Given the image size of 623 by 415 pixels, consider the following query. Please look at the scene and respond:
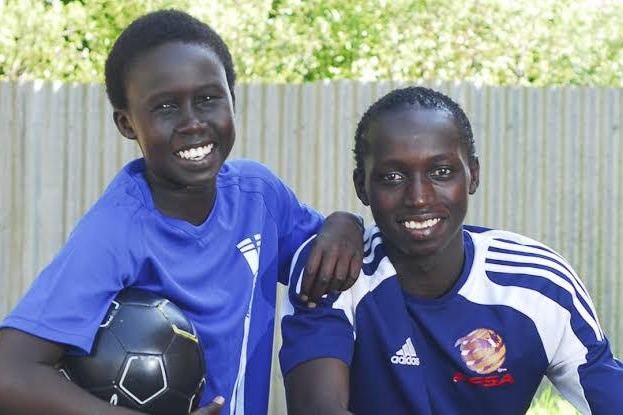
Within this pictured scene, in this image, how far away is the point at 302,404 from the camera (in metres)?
3.85

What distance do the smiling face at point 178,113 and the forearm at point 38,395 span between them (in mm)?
819

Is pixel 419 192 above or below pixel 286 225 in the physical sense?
above

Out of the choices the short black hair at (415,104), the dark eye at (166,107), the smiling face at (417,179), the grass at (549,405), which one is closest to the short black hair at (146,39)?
the dark eye at (166,107)

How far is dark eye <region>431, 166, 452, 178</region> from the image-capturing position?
157 inches

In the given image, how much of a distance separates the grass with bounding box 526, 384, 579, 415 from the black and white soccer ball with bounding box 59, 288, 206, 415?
438 centimetres

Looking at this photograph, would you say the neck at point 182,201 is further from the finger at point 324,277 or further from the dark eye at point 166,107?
the finger at point 324,277

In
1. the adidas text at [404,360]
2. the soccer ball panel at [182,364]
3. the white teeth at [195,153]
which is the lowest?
the adidas text at [404,360]

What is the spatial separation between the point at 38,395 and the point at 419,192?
1.36m

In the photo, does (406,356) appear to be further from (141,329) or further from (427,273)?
(141,329)

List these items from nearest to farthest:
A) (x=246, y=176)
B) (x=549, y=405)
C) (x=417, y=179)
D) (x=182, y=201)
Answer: (x=417, y=179) < (x=182, y=201) < (x=246, y=176) < (x=549, y=405)

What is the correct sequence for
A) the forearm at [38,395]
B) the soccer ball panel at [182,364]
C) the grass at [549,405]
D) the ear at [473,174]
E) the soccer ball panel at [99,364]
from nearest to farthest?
the forearm at [38,395], the soccer ball panel at [99,364], the soccer ball panel at [182,364], the ear at [473,174], the grass at [549,405]

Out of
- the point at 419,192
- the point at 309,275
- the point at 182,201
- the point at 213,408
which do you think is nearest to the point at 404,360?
the point at 309,275

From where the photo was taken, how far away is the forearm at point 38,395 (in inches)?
135

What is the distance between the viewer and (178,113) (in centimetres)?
391
